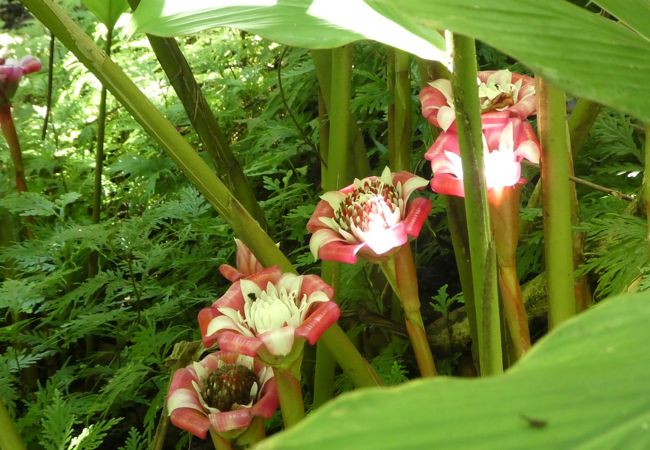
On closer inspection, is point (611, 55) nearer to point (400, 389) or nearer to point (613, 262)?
point (400, 389)

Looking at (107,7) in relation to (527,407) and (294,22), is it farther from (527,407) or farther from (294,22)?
(527,407)

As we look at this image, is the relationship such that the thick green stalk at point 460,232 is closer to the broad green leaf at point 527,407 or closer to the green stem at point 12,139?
the broad green leaf at point 527,407

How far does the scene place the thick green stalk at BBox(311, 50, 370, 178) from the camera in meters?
0.80

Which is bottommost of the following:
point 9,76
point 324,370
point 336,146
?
point 324,370

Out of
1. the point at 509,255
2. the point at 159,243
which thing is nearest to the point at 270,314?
the point at 509,255

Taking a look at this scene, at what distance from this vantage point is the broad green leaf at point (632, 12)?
316mm

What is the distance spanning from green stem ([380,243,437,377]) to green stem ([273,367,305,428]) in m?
0.11

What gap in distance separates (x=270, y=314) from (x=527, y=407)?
35 cm

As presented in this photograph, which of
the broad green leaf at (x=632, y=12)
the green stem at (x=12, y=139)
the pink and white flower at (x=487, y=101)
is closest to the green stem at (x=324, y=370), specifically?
the pink and white flower at (x=487, y=101)

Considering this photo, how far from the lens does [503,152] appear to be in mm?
501

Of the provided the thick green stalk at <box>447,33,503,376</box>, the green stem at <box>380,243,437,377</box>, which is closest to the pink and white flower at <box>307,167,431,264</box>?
the green stem at <box>380,243,437,377</box>

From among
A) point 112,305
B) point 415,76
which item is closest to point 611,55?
point 415,76

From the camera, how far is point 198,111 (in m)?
0.76

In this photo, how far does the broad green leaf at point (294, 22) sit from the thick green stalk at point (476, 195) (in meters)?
0.09
